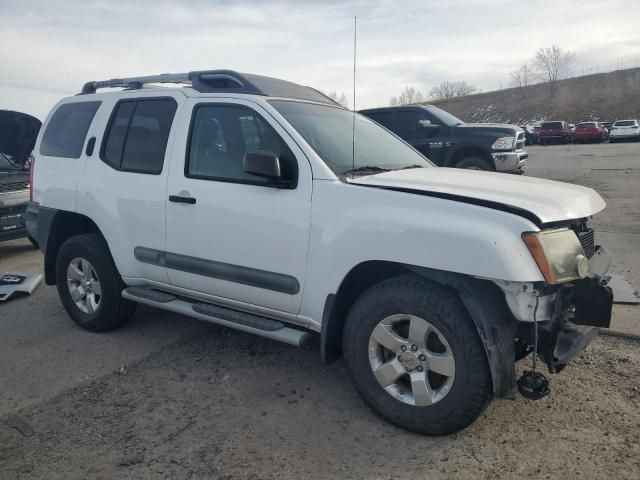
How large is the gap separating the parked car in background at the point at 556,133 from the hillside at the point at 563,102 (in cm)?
1936

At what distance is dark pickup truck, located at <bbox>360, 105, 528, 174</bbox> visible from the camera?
1023 cm

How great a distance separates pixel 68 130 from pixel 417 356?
3.77 meters

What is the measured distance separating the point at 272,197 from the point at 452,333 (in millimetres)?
1387

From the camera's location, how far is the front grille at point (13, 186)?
7664 millimetres

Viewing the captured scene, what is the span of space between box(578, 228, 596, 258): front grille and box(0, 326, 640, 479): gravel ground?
887 mm

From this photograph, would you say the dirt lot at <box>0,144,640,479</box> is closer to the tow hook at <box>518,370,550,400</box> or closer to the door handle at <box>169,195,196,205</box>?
the tow hook at <box>518,370,550,400</box>

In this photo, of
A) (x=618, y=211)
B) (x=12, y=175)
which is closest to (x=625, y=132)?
(x=618, y=211)

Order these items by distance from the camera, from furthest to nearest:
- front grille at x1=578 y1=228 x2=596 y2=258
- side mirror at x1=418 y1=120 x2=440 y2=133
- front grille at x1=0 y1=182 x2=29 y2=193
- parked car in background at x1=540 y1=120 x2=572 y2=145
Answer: parked car in background at x1=540 y1=120 x2=572 y2=145 → side mirror at x1=418 y1=120 x2=440 y2=133 → front grille at x1=0 y1=182 x2=29 y2=193 → front grille at x1=578 y1=228 x2=596 y2=258

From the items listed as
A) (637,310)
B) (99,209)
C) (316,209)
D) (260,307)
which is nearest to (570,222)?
(316,209)

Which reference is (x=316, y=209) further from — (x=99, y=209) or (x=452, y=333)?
(x=99, y=209)

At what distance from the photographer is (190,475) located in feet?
8.83

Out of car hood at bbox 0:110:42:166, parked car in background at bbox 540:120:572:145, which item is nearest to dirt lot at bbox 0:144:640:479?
car hood at bbox 0:110:42:166

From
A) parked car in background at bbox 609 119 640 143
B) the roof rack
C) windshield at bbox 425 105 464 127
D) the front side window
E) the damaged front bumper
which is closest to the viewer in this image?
the damaged front bumper

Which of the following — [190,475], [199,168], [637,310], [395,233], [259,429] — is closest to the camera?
[190,475]
